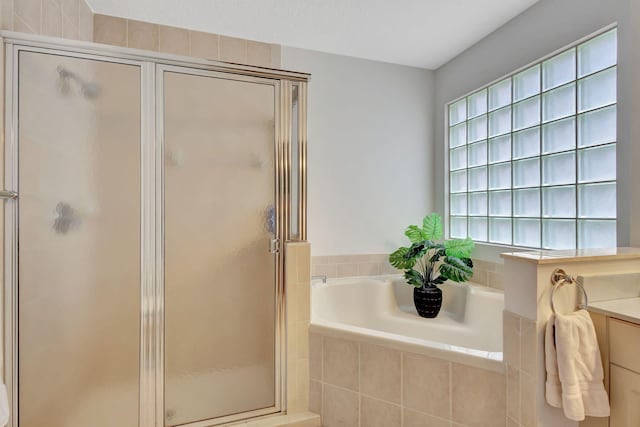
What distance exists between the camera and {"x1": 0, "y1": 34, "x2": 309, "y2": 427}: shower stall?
4.45ft

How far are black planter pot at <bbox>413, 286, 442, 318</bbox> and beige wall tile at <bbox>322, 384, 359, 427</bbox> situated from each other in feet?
3.05

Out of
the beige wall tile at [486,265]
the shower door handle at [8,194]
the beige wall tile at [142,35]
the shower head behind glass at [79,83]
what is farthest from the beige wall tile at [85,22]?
Result: the beige wall tile at [486,265]

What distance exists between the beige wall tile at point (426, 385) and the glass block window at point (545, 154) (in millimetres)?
1087

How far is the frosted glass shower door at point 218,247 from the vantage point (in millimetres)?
1564

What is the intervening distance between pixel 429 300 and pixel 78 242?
6.70 ft

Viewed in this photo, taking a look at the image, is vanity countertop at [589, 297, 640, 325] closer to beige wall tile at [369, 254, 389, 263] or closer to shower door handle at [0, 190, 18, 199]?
beige wall tile at [369, 254, 389, 263]

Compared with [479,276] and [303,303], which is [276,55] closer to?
[303,303]

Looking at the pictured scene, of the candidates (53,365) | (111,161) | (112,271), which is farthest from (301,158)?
(53,365)

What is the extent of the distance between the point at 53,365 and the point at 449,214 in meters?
2.68

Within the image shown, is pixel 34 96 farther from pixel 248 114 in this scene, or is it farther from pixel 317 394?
pixel 317 394

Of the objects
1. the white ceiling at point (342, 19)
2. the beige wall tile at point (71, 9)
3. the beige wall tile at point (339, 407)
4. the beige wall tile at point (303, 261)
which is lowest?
the beige wall tile at point (339, 407)

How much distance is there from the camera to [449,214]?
2.82 metres

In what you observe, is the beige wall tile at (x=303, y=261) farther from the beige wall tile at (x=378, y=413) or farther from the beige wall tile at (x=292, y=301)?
the beige wall tile at (x=378, y=413)

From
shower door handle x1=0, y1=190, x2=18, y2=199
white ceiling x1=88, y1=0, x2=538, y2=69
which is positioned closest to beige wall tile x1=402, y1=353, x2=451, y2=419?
shower door handle x1=0, y1=190, x2=18, y2=199
